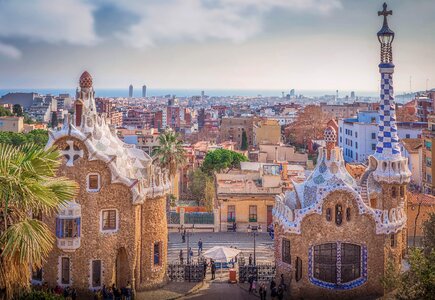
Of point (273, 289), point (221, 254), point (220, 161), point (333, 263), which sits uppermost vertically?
point (220, 161)

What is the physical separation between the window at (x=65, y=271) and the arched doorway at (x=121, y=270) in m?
2.55

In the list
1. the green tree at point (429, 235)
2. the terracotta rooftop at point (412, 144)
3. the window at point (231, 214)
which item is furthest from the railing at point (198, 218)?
the terracotta rooftop at point (412, 144)

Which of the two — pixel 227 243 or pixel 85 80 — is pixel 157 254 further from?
pixel 227 243

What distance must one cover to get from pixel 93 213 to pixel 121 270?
376 centimetres

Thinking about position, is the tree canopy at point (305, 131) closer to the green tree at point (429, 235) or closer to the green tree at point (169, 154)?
the green tree at point (169, 154)

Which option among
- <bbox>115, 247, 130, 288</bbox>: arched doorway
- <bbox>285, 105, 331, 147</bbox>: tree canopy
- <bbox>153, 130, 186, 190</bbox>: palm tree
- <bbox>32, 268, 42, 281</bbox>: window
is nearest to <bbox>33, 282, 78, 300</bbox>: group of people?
<bbox>32, 268, 42, 281</bbox>: window

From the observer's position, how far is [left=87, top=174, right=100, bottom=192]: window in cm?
2838

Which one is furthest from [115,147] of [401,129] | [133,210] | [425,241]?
[401,129]

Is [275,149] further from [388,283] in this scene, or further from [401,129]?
[388,283]

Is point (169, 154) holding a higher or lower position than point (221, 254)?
higher

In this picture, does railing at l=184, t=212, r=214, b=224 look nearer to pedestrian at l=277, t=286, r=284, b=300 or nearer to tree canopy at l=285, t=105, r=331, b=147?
pedestrian at l=277, t=286, r=284, b=300

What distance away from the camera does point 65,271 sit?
94.3ft

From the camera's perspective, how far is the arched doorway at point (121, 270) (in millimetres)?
29980

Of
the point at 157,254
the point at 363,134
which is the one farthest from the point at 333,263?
the point at 363,134
